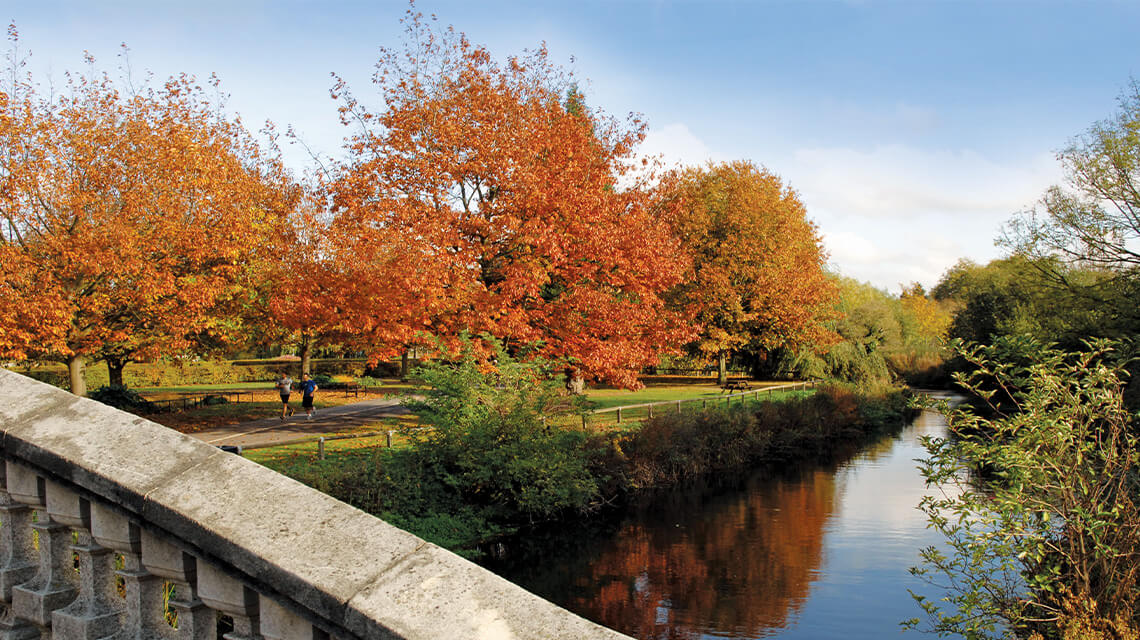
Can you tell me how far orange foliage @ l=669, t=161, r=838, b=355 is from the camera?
3759 cm

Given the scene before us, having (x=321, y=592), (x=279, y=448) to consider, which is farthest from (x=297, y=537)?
(x=279, y=448)

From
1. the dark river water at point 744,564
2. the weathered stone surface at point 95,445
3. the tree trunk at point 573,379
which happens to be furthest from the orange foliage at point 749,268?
the weathered stone surface at point 95,445

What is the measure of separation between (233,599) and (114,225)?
62.9ft

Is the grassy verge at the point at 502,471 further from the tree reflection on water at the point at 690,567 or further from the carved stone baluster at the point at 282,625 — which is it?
the carved stone baluster at the point at 282,625

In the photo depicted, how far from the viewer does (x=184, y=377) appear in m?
44.2

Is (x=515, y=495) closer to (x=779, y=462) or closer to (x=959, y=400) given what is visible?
(x=779, y=462)

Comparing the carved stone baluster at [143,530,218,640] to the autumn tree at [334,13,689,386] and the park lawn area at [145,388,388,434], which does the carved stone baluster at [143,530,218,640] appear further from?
the park lawn area at [145,388,388,434]

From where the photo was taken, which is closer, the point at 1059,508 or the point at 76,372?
the point at 1059,508

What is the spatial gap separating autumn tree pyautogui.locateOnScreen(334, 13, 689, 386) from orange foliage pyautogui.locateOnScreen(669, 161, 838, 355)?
62.2 ft

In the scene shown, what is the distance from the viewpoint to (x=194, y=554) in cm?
239

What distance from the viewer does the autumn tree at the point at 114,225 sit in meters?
17.8

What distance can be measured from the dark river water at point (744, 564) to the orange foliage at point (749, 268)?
1905cm

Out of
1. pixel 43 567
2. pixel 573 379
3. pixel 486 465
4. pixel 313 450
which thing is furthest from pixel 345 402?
pixel 43 567

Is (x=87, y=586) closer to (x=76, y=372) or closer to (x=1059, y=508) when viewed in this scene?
(x=1059, y=508)
